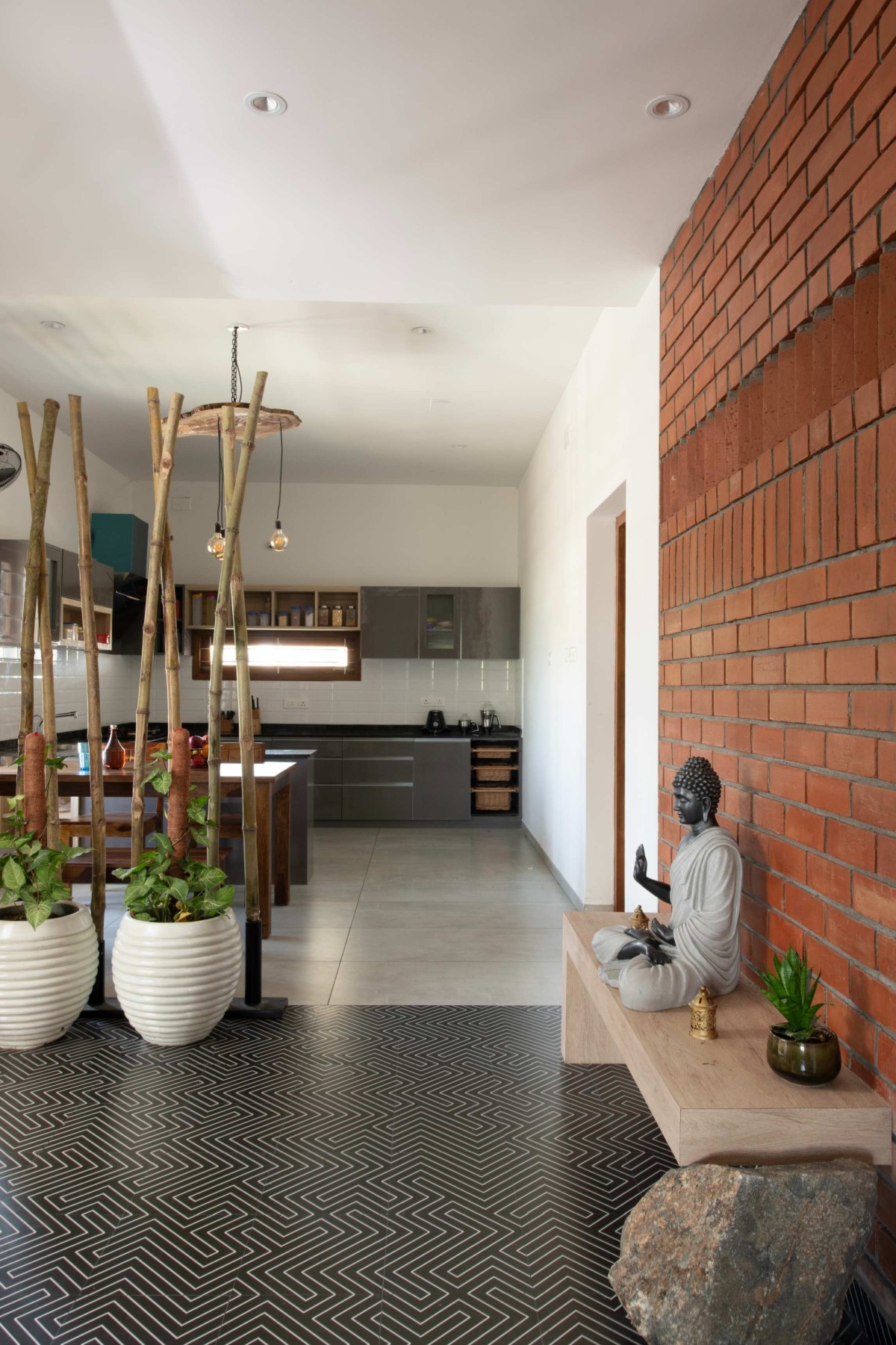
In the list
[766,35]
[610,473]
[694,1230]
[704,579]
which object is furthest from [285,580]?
[694,1230]

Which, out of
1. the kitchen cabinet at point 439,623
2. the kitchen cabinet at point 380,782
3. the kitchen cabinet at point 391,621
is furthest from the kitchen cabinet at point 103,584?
the kitchen cabinet at point 439,623

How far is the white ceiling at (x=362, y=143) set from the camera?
7.34 feet

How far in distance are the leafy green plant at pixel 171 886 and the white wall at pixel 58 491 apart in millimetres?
3197

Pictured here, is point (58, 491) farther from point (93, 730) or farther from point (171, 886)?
point (171, 886)

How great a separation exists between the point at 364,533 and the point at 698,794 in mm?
7017

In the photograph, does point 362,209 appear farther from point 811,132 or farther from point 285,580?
point 285,580

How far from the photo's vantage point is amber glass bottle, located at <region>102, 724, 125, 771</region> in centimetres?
498

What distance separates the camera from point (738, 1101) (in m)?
1.73

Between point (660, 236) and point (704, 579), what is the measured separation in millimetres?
1276

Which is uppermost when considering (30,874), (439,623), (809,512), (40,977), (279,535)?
(279,535)

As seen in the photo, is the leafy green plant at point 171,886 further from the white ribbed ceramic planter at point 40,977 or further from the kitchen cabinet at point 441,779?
the kitchen cabinet at point 441,779

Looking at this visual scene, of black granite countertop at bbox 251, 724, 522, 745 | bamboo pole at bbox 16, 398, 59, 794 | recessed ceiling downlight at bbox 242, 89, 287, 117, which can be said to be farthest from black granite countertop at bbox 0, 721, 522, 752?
recessed ceiling downlight at bbox 242, 89, 287, 117

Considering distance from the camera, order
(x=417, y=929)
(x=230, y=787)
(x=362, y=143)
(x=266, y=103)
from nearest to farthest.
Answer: (x=266, y=103)
(x=362, y=143)
(x=230, y=787)
(x=417, y=929)

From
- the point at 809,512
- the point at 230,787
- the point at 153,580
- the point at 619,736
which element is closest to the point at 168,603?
the point at 153,580
